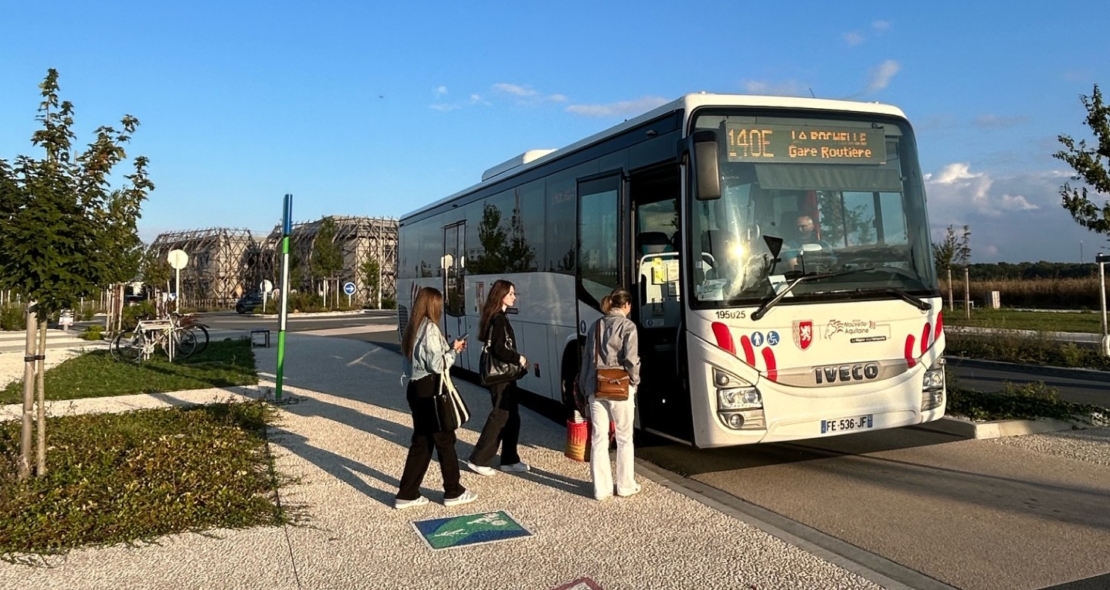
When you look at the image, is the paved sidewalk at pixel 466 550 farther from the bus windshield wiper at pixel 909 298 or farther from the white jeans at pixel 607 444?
the bus windshield wiper at pixel 909 298

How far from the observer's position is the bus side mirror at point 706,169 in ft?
21.4

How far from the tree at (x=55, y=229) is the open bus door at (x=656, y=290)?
4.72 metres

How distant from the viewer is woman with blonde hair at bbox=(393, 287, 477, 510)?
21.0 feet

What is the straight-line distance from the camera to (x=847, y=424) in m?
6.96

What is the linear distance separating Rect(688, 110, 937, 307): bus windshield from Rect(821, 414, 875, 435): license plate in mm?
1055

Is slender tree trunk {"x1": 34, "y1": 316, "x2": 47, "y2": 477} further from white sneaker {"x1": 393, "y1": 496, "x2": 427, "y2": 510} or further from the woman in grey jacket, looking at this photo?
the woman in grey jacket

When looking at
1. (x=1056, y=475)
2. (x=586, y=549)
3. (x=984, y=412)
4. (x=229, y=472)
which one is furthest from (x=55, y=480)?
(x=984, y=412)

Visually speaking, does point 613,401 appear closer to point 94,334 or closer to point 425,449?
point 425,449

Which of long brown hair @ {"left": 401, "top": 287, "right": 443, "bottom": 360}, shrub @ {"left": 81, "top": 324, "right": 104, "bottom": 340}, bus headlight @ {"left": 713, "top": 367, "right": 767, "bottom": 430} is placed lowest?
bus headlight @ {"left": 713, "top": 367, "right": 767, "bottom": 430}

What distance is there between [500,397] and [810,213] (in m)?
3.18

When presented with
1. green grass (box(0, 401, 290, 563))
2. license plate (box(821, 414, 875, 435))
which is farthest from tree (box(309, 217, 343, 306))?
license plate (box(821, 414, 875, 435))

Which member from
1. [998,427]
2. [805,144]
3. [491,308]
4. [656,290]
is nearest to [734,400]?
[656,290]

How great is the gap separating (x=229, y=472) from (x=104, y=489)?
3.27 feet

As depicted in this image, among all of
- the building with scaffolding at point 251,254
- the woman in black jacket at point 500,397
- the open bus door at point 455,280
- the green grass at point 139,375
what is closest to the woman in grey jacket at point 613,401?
the woman in black jacket at point 500,397
